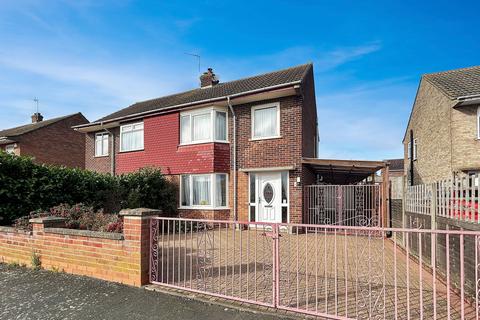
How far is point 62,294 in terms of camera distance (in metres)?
4.79

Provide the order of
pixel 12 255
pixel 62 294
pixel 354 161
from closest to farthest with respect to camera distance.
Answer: pixel 62 294
pixel 12 255
pixel 354 161

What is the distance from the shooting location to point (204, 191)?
1347cm

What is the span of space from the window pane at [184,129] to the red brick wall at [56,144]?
14.1 metres

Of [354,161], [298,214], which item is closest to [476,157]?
[354,161]

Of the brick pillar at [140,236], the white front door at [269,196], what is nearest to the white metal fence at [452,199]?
the brick pillar at [140,236]

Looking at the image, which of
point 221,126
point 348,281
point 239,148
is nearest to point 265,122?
point 239,148

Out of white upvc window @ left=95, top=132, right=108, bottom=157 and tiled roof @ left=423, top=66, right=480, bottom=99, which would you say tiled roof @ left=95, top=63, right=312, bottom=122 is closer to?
white upvc window @ left=95, top=132, right=108, bottom=157

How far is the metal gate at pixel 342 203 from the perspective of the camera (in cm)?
1194

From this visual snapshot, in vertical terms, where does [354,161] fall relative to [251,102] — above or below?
below

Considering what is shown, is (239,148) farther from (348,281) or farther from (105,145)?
(105,145)

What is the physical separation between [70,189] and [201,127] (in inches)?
222

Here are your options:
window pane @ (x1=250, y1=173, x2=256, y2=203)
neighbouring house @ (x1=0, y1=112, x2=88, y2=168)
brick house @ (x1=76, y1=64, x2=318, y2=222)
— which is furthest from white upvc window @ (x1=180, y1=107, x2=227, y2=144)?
neighbouring house @ (x1=0, y1=112, x2=88, y2=168)

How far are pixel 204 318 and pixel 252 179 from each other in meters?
9.31

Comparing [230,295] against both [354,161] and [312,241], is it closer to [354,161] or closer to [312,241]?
[312,241]
